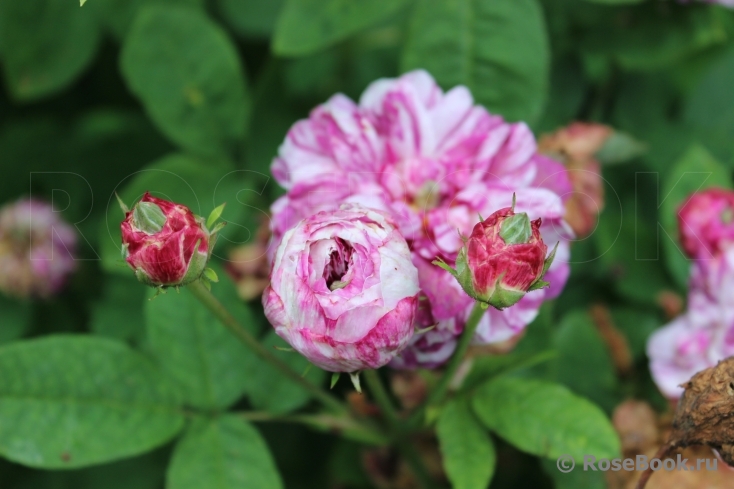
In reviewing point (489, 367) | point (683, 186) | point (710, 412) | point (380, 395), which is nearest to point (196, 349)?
point (380, 395)

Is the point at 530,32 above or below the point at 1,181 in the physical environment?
above

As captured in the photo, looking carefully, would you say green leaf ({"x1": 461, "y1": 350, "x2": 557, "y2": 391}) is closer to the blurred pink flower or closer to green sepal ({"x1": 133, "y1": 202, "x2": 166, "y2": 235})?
the blurred pink flower

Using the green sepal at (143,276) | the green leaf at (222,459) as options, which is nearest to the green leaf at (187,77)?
the green leaf at (222,459)

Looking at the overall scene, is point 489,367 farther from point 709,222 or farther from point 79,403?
point 79,403

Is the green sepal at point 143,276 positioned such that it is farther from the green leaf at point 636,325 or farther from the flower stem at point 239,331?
the green leaf at point 636,325

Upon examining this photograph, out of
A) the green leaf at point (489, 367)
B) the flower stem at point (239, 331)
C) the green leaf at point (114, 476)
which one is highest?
the flower stem at point (239, 331)

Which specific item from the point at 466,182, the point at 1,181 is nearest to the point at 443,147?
the point at 466,182

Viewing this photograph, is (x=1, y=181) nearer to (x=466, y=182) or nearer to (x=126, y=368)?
(x=126, y=368)
